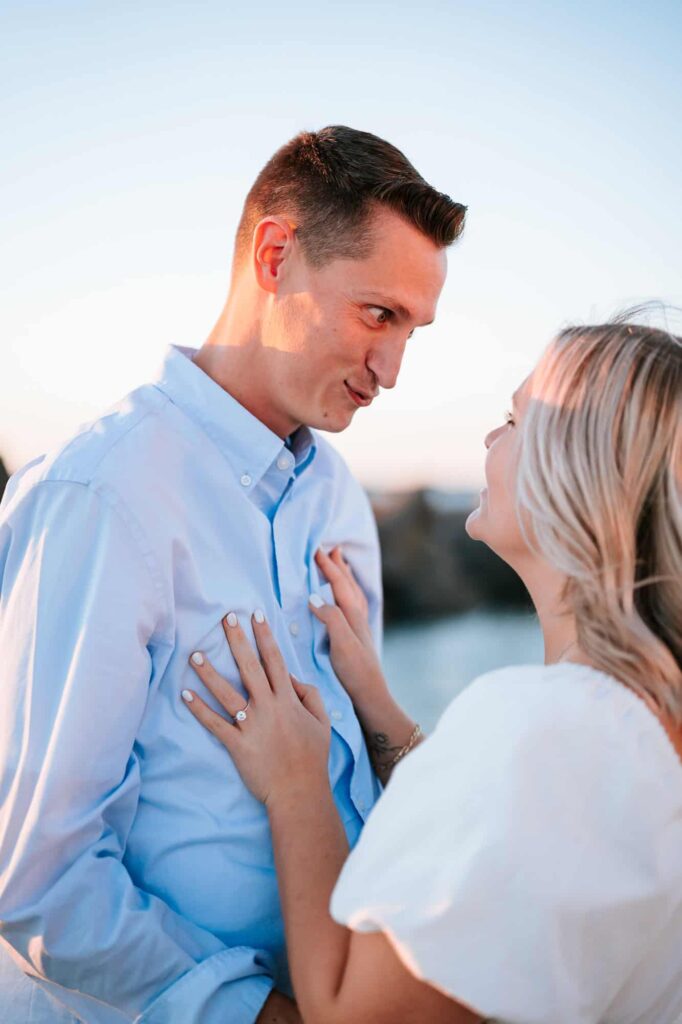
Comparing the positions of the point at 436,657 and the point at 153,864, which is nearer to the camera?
the point at 153,864

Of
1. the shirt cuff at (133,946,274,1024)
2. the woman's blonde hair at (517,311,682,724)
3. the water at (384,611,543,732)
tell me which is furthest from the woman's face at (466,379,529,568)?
the water at (384,611,543,732)

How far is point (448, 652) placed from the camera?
5941 mm

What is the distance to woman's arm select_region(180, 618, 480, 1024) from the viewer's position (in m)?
1.14

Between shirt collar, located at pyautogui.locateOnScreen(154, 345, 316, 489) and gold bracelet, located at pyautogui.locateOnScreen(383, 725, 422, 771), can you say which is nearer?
shirt collar, located at pyautogui.locateOnScreen(154, 345, 316, 489)

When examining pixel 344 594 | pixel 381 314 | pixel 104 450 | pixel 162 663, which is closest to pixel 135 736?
pixel 162 663

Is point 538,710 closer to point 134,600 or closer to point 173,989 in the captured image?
point 134,600

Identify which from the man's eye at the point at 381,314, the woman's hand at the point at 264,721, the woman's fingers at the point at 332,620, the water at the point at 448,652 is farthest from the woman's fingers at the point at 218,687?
the water at the point at 448,652

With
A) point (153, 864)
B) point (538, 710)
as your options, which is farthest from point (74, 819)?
point (538, 710)

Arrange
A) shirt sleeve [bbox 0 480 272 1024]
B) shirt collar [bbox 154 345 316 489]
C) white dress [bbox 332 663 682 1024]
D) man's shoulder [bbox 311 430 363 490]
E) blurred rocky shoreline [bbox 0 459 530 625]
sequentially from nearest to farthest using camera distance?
white dress [bbox 332 663 682 1024], shirt sleeve [bbox 0 480 272 1024], shirt collar [bbox 154 345 316 489], man's shoulder [bbox 311 430 363 490], blurred rocky shoreline [bbox 0 459 530 625]

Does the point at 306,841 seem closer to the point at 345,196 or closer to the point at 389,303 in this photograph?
the point at 389,303

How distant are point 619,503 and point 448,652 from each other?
4.75 m

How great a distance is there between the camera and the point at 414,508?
593 cm

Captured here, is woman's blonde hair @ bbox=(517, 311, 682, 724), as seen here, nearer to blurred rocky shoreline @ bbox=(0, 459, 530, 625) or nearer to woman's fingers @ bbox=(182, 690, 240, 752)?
woman's fingers @ bbox=(182, 690, 240, 752)

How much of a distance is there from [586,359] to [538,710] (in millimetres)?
564
